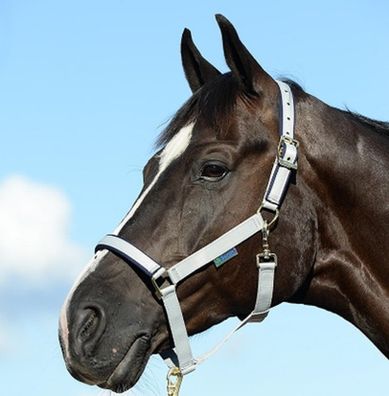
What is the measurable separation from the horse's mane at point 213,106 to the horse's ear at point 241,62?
0.30 ft

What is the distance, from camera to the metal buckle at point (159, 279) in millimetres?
7375

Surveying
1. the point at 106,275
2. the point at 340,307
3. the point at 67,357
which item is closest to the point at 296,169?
the point at 340,307

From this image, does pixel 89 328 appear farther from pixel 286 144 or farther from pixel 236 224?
pixel 286 144

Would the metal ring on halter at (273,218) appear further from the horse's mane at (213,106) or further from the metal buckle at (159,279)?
the metal buckle at (159,279)

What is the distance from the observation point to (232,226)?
764 cm

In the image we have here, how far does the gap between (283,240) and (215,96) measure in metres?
1.30

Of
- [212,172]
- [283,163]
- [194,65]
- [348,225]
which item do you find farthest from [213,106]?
[348,225]

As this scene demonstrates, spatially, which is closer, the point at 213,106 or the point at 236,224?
the point at 236,224

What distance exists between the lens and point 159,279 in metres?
7.44

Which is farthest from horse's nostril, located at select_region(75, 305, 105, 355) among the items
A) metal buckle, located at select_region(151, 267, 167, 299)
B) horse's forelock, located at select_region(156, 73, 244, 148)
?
horse's forelock, located at select_region(156, 73, 244, 148)

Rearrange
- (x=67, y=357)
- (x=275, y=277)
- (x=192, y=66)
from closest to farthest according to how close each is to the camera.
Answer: (x=67, y=357)
(x=275, y=277)
(x=192, y=66)

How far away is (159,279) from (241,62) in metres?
1.88

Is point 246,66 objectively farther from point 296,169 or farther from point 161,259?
point 161,259

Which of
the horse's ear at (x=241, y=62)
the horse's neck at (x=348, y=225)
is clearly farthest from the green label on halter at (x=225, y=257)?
the horse's ear at (x=241, y=62)
